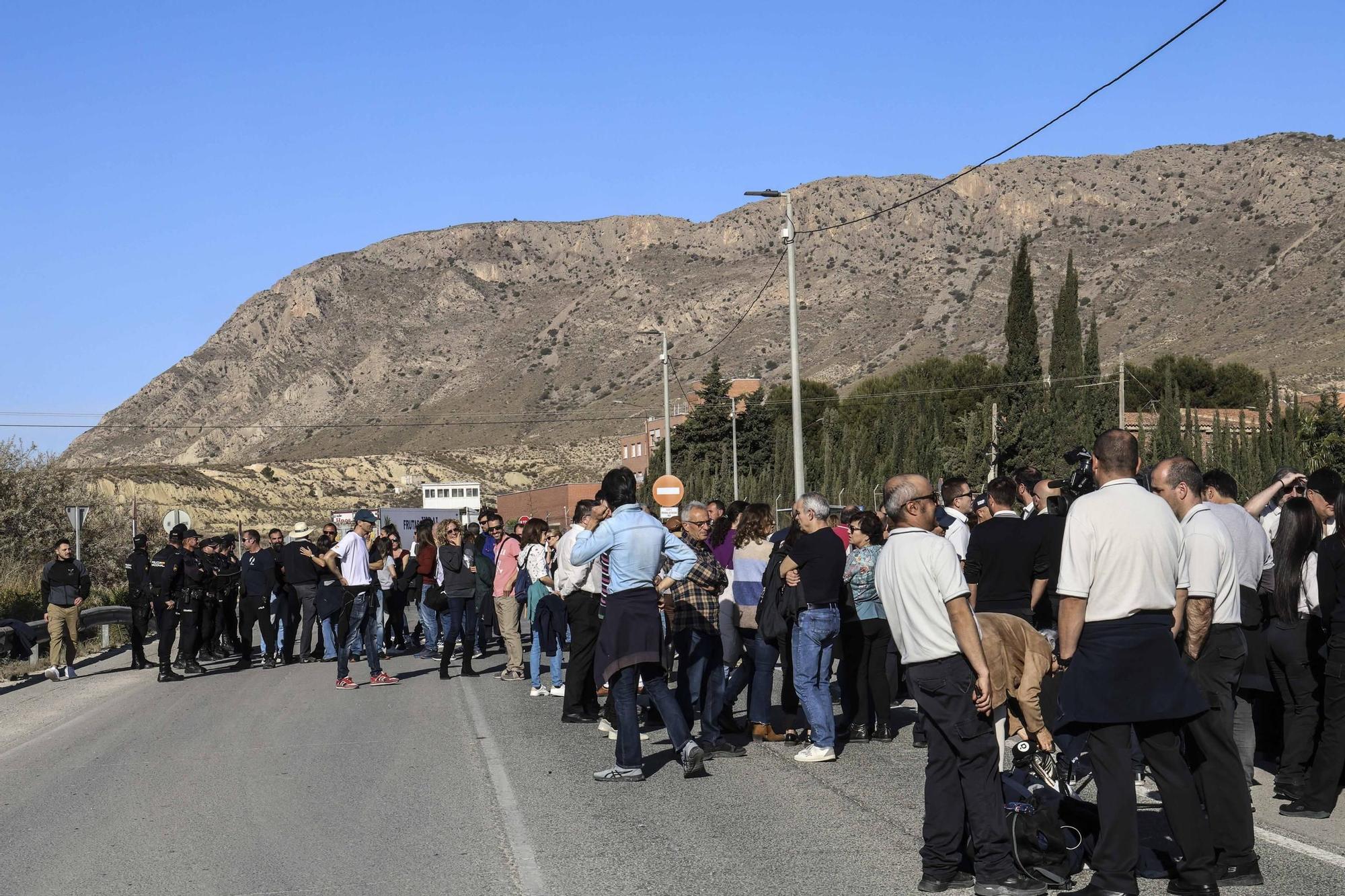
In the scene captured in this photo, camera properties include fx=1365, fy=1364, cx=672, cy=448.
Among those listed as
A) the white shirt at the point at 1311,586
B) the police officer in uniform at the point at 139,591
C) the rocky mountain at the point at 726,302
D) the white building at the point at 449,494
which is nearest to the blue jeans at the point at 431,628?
the police officer in uniform at the point at 139,591

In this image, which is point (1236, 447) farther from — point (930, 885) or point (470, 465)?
point (470, 465)

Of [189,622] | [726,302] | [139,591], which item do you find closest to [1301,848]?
[189,622]

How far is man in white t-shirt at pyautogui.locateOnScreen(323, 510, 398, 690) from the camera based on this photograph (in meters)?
15.8

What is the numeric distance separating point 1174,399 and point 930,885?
185 ft

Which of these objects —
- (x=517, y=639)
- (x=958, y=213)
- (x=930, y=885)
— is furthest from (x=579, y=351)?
(x=930, y=885)

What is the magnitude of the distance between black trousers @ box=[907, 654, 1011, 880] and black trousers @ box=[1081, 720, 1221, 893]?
0.46 meters

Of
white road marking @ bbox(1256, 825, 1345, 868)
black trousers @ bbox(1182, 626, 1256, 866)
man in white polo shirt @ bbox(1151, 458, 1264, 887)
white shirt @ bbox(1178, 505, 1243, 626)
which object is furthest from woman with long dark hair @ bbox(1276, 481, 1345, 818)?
black trousers @ bbox(1182, 626, 1256, 866)

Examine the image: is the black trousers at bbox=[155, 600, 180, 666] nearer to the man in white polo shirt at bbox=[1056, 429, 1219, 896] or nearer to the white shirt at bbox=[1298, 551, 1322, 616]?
the white shirt at bbox=[1298, 551, 1322, 616]

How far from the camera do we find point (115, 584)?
4025cm

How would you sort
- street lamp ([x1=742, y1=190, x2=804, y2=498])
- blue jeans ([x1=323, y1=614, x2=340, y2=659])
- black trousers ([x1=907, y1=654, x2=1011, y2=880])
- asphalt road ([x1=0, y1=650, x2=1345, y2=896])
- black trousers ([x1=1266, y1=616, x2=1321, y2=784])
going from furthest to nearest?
street lamp ([x1=742, y1=190, x2=804, y2=498]) < blue jeans ([x1=323, y1=614, x2=340, y2=659]) < black trousers ([x1=1266, y1=616, x2=1321, y2=784]) < asphalt road ([x1=0, y1=650, x2=1345, y2=896]) < black trousers ([x1=907, y1=654, x2=1011, y2=880])

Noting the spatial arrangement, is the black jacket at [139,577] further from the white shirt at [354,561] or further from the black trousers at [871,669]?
the black trousers at [871,669]

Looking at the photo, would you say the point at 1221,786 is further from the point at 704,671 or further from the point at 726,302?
the point at 726,302

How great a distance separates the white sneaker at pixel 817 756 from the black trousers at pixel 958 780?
11.1 feet

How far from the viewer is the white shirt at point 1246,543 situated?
8.27 meters
